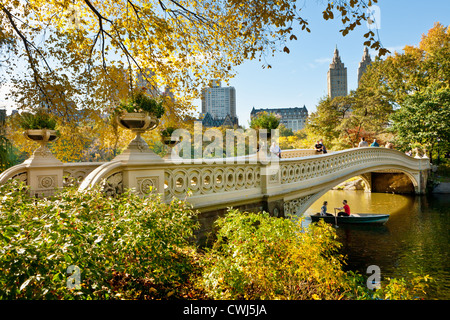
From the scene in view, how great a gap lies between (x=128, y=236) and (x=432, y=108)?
26.9 m

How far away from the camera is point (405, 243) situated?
34.8 ft

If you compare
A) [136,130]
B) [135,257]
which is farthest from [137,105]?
[135,257]

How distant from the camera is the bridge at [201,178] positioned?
4461 millimetres

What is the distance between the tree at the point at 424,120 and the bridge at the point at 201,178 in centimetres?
1702

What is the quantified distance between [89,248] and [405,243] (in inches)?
452

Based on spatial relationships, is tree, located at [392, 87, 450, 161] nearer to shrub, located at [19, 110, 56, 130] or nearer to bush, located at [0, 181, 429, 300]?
bush, located at [0, 181, 429, 300]

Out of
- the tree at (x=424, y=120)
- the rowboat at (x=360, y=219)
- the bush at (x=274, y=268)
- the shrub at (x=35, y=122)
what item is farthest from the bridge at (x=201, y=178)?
the tree at (x=424, y=120)

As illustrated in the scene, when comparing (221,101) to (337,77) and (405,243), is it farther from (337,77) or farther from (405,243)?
(405,243)

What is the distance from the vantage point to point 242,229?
11.7 ft

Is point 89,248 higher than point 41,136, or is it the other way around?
point 41,136

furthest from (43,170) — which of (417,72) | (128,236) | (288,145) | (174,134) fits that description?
(288,145)

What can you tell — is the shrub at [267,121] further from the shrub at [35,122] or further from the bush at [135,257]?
the shrub at [35,122]

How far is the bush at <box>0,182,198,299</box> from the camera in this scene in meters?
1.80

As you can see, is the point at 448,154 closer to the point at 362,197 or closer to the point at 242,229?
the point at 362,197
